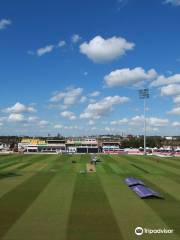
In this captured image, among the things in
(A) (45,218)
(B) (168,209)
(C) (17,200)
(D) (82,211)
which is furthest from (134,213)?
(C) (17,200)

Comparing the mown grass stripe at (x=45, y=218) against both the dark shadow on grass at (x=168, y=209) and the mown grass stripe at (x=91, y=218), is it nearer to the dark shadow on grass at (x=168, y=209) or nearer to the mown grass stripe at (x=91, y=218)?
the mown grass stripe at (x=91, y=218)

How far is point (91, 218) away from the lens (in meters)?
34.8

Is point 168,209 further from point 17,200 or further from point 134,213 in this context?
point 17,200

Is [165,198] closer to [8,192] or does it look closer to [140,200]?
[140,200]

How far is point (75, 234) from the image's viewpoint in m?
29.4

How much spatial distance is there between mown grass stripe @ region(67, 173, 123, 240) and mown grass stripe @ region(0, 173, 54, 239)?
438cm

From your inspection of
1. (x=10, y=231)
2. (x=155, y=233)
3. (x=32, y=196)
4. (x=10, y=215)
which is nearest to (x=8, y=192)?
(x=32, y=196)

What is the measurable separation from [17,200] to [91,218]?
39.1 feet

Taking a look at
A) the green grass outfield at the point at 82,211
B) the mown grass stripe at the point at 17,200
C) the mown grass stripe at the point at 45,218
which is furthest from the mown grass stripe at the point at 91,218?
the mown grass stripe at the point at 17,200

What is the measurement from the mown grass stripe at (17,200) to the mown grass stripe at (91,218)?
172 inches

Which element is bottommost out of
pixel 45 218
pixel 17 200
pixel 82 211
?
pixel 45 218

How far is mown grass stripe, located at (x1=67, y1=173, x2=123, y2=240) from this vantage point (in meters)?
29.3

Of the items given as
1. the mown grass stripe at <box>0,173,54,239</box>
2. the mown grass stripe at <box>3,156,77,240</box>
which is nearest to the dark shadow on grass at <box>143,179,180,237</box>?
the mown grass stripe at <box>3,156,77,240</box>

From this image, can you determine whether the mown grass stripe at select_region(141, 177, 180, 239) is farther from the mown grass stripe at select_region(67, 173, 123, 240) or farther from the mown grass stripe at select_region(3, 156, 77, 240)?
the mown grass stripe at select_region(3, 156, 77, 240)
